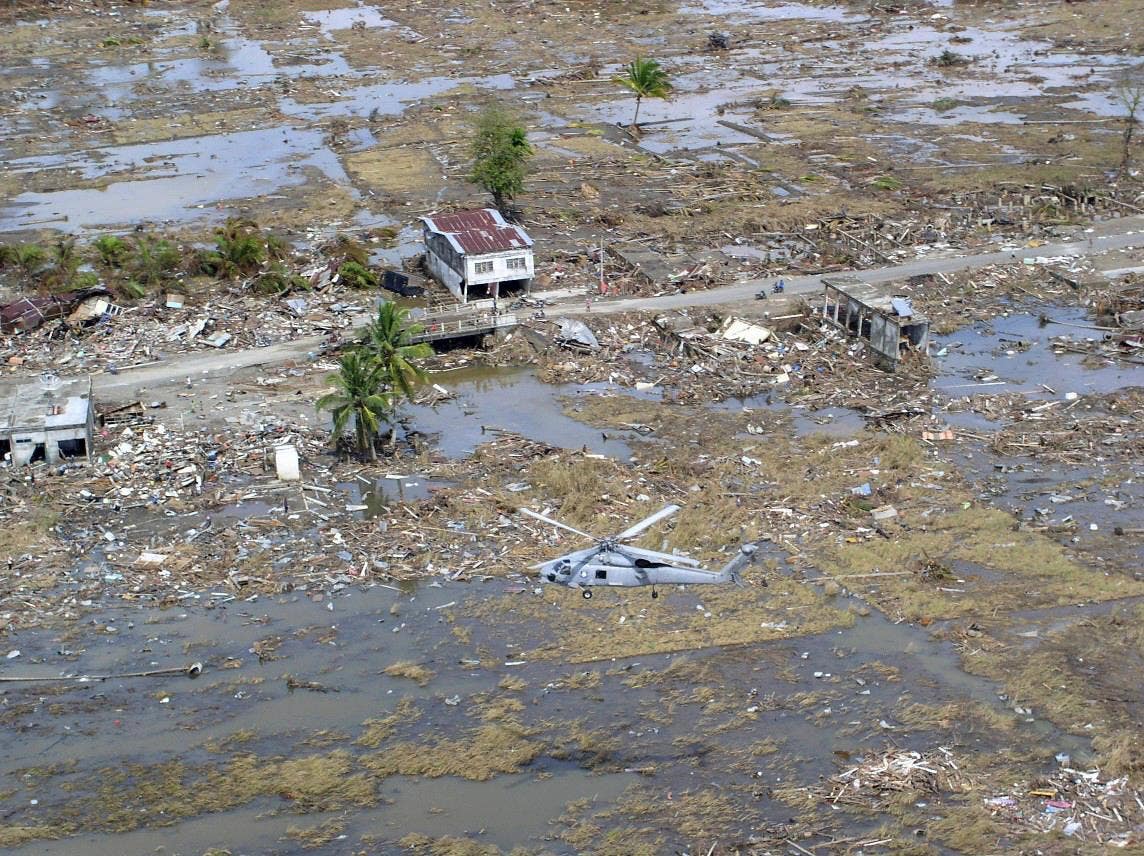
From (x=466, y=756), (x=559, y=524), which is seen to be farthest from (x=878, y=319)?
(x=466, y=756)

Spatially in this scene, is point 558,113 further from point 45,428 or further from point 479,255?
point 45,428

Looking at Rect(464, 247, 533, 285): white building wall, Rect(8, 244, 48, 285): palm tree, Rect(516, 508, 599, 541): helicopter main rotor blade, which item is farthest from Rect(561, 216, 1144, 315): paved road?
Rect(8, 244, 48, 285): palm tree

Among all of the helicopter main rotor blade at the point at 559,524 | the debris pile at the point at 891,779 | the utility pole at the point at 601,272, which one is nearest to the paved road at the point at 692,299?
the utility pole at the point at 601,272

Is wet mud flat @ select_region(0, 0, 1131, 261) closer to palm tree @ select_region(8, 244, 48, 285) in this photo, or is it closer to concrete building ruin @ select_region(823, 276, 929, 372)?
palm tree @ select_region(8, 244, 48, 285)

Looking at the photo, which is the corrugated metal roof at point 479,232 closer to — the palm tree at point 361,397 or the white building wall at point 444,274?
the white building wall at point 444,274

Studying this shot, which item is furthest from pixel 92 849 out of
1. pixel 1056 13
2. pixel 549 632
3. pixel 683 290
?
pixel 1056 13
